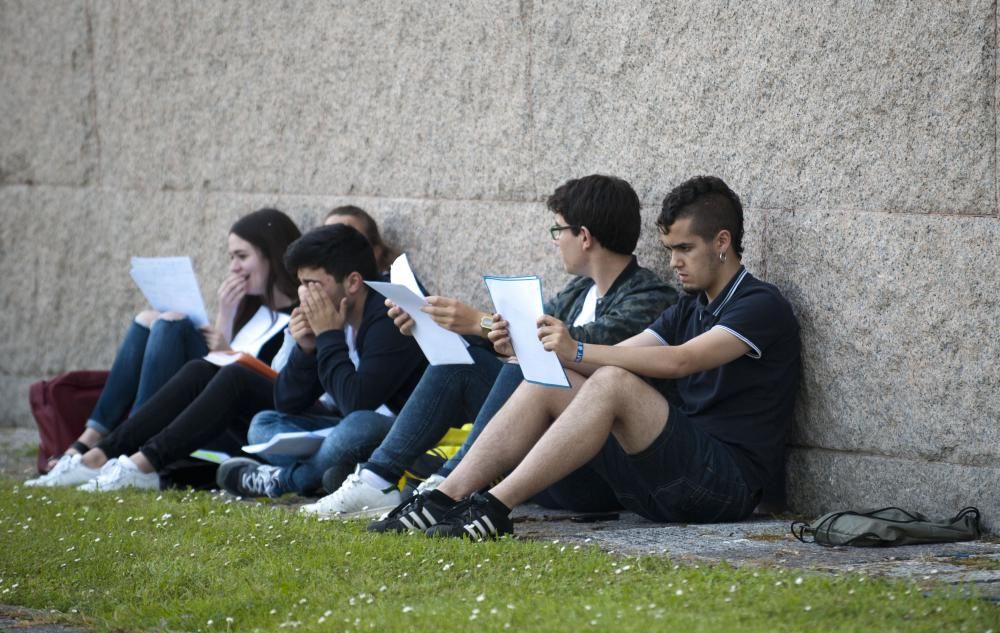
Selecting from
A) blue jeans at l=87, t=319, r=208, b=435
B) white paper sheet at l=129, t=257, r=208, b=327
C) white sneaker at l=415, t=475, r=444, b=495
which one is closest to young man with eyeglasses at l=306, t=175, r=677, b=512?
white sneaker at l=415, t=475, r=444, b=495

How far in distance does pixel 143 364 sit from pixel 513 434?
9.42 ft

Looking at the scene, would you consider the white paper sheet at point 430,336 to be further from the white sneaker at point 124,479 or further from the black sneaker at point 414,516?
the white sneaker at point 124,479

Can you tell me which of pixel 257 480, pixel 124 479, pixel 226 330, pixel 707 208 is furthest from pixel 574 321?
pixel 226 330

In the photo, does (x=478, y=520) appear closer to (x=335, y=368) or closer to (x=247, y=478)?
(x=335, y=368)

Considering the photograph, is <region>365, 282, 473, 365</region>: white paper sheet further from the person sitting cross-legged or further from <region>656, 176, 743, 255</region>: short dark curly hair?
<region>656, 176, 743, 255</region>: short dark curly hair

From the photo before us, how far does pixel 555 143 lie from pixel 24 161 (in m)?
4.54

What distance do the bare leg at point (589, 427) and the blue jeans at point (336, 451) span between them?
130 centimetres

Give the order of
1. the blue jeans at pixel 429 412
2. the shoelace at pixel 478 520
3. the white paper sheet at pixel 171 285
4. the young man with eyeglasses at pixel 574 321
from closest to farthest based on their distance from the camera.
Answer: the shoelace at pixel 478 520 < the young man with eyeglasses at pixel 574 321 < the blue jeans at pixel 429 412 < the white paper sheet at pixel 171 285

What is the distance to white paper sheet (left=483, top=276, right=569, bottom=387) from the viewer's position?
5.12 metres

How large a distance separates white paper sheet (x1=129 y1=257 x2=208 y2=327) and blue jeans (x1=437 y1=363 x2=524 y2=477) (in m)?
2.26

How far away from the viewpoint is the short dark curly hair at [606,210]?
591 centimetres

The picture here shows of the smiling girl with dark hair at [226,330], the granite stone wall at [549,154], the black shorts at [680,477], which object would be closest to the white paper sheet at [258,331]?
the smiling girl with dark hair at [226,330]

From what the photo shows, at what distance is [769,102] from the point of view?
5.66 metres

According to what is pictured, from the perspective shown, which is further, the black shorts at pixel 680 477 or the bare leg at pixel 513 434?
the bare leg at pixel 513 434
